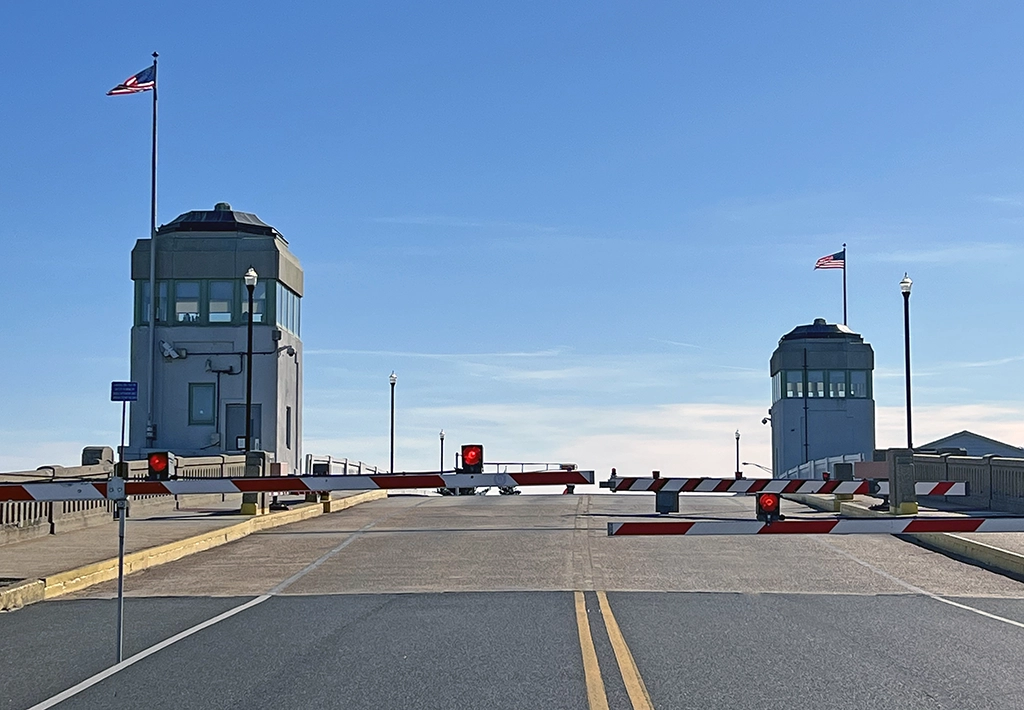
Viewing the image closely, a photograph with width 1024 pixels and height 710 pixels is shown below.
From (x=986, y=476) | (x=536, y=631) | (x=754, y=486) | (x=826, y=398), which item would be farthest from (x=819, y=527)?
(x=826, y=398)

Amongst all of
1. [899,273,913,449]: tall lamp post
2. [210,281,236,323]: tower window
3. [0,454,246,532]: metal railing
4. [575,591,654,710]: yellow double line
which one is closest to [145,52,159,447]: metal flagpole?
[210,281,236,323]: tower window

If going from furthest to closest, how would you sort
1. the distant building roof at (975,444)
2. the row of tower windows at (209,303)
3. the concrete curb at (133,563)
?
the distant building roof at (975,444) < the row of tower windows at (209,303) < the concrete curb at (133,563)

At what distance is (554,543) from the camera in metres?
21.8

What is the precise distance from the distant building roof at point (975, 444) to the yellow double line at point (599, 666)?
60989mm

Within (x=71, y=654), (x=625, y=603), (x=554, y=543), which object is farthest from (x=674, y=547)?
(x=71, y=654)

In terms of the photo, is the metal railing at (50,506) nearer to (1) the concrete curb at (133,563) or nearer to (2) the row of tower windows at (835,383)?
(1) the concrete curb at (133,563)

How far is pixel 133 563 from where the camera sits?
17.9 m

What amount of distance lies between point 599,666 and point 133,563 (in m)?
9.90

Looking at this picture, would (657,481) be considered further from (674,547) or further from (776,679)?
(776,679)

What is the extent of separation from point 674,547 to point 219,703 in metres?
13.3

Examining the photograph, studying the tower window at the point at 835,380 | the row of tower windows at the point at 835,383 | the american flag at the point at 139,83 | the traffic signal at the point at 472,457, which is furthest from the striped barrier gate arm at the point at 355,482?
the tower window at the point at 835,380

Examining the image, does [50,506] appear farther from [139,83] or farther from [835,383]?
[835,383]

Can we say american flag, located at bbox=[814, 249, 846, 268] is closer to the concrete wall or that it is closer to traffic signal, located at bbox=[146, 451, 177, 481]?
the concrete wall

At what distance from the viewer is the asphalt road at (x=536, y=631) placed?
30.1 ft
